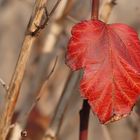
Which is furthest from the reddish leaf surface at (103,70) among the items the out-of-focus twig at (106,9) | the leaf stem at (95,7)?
the out-of-focus twig at (106,9)

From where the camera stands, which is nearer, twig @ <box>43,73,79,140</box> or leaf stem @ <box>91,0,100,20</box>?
leaf stem @ <box>91,0,100,20</box>

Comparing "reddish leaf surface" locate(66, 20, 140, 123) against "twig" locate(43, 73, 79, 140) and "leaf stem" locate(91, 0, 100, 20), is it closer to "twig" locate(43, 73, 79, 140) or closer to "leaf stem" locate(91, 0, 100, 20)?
"leaf stem" locate(91, 0, 100, 20)

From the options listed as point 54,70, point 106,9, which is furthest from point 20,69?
point 54,70

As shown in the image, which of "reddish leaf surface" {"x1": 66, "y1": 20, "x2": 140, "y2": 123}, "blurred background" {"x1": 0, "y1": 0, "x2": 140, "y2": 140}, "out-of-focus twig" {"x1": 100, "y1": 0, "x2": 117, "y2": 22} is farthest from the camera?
"blurred background" {"x1": 0, "y1": 0, "x2": 140, "y2": 140}

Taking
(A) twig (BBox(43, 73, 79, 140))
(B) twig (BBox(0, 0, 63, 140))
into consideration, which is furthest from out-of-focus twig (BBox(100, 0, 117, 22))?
(B) twig (BBox(0, 0, 63, 140))

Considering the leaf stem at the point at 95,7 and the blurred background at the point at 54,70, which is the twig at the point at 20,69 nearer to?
the leaf stem at the point at 95,7

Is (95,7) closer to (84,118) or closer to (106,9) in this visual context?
(84,118)

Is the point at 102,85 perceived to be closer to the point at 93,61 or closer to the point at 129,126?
the point at 93,61

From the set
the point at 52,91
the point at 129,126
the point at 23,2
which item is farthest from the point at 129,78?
the point at 23,2
